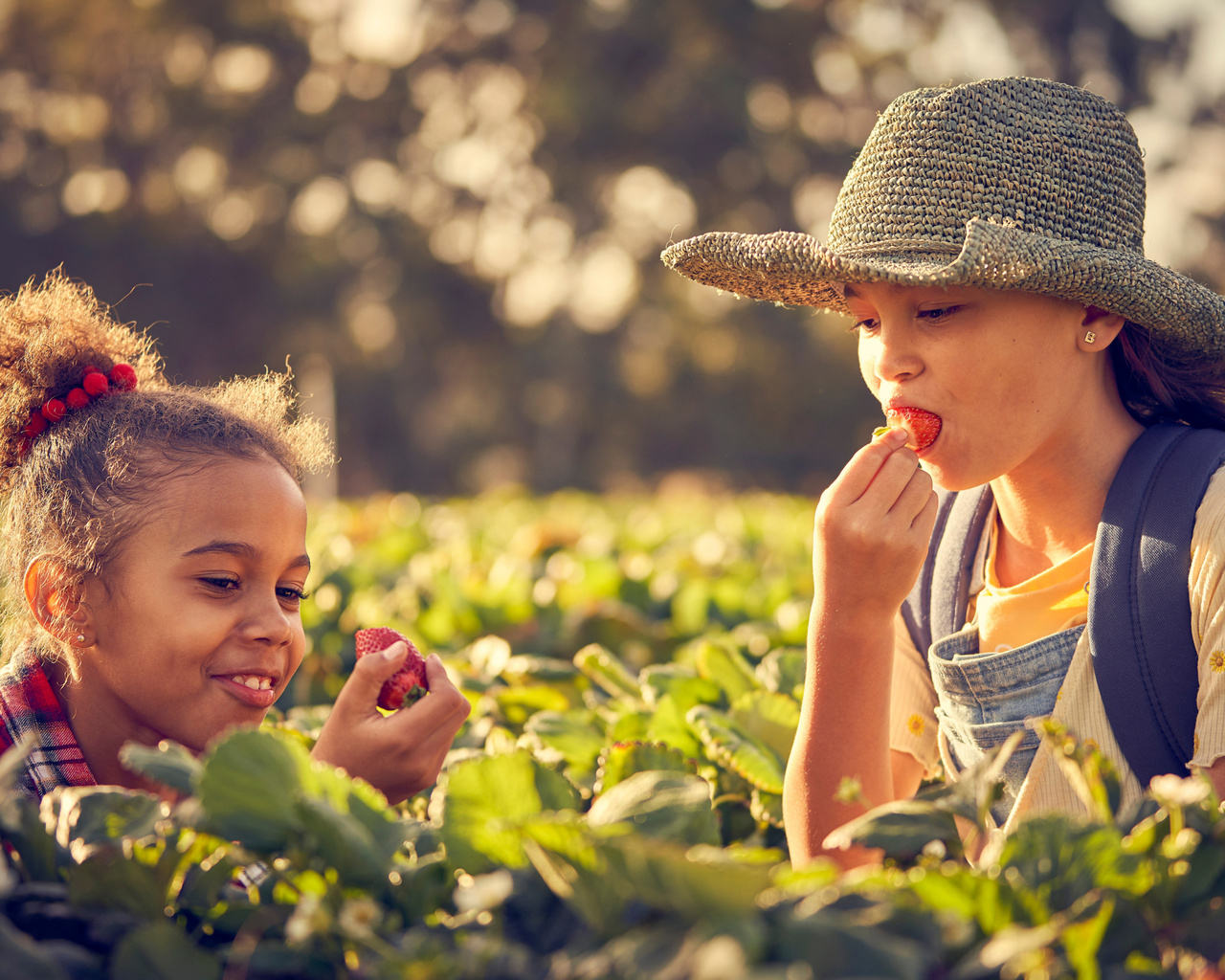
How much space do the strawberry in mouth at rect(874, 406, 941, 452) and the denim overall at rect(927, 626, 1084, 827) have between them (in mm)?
379

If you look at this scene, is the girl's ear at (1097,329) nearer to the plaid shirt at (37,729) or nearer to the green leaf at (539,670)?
the green leaf at (539,670)

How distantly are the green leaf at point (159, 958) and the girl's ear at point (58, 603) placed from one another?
1.00 metres

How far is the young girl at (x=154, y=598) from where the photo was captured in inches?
69.5

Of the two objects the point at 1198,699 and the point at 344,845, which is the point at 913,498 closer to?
the point at 1198,699

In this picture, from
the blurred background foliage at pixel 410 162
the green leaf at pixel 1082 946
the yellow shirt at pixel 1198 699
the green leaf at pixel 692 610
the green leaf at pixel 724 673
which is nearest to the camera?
A: the green leaf at pixel 1082 946

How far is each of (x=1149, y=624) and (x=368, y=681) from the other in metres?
1.19

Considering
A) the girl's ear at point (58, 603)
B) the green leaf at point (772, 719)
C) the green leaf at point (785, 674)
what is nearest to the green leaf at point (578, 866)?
the green leaf at point (772, 719)

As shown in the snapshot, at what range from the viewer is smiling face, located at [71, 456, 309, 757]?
1.87m

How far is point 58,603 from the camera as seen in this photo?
6.40 ft

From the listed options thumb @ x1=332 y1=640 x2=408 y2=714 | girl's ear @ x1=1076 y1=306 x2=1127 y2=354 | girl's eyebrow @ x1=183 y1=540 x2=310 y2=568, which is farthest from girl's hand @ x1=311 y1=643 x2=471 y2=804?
girl's ear @ x1=1076 y1=306 x2=1127 y2=354

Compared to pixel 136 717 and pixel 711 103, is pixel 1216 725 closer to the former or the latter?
pixel 136 717

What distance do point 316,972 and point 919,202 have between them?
1.47 m

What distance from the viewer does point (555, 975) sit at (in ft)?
3.02

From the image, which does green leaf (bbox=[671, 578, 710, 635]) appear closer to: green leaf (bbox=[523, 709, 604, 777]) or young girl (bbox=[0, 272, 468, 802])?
green leaf (bbox=[523, 709, 604, 777])
